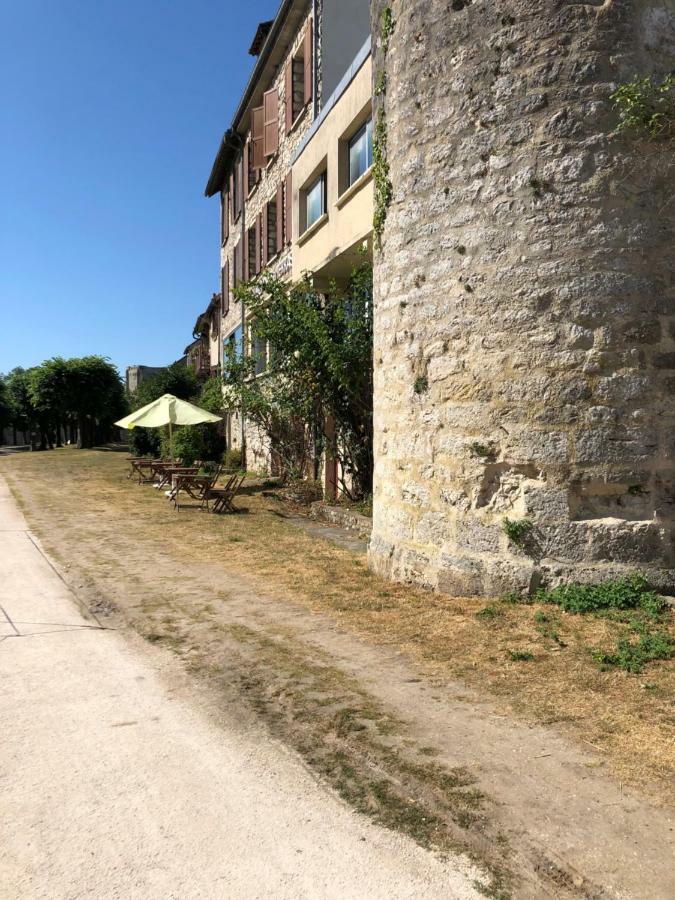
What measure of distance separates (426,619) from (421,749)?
2.34 metres

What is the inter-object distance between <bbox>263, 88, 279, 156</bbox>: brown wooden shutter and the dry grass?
34.6 feet

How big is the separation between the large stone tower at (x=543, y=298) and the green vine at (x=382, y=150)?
63 cm

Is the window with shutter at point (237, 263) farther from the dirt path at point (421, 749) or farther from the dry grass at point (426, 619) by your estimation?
the dirt path at point (421, 749)

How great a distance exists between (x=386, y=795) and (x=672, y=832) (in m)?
1.12

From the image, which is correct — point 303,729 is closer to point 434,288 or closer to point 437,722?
point 437,722

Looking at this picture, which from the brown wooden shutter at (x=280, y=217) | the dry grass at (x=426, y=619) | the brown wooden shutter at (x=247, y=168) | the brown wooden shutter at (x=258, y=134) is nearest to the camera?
the dry grass at (x=426, y=619)

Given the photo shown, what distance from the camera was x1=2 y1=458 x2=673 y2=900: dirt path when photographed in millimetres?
2613

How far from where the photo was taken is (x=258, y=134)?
63.2 feet

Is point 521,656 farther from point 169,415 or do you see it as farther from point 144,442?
point 144,442

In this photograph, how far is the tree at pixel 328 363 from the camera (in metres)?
11.0

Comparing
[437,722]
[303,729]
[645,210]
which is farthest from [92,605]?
[645,210]

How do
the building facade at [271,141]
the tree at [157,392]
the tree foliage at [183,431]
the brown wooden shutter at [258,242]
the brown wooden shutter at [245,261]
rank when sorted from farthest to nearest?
the tree at [157,392]
the tree foliage at [183,431]
the brown wooden shutter at [245,261]
the brown wooden shutter at [258,242]
the building facade at [271,141]

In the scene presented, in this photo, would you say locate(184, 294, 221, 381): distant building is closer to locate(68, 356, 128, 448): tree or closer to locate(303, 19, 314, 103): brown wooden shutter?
locate(68, 356, 128, 448): tree

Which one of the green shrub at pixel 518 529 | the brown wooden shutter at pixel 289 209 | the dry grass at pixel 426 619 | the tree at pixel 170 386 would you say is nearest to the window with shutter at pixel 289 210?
the brown wooden shutter at pixel 289 209
